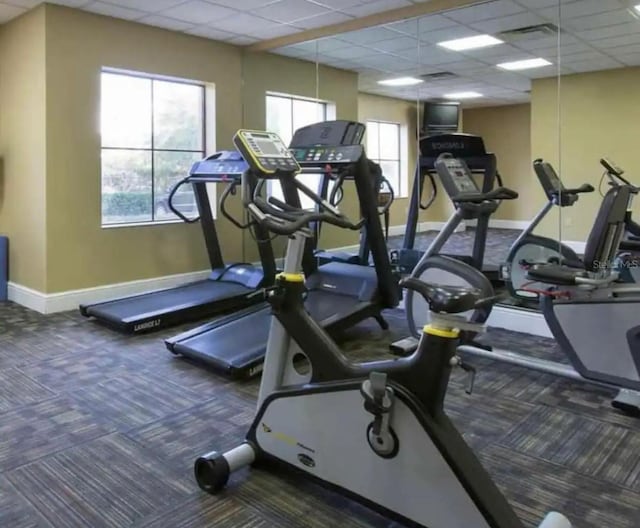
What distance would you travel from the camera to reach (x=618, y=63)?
449 cm

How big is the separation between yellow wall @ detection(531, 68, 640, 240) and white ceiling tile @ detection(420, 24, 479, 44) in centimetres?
107

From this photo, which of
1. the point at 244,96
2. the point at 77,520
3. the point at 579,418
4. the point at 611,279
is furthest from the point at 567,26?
the point at 77,520

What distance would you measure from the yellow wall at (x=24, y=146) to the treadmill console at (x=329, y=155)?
8.13 feet

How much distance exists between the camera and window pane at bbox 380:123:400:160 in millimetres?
6016

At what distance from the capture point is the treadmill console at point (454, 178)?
3754 mm

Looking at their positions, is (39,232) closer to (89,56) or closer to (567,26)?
(89,56)

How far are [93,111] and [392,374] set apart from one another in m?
4.63

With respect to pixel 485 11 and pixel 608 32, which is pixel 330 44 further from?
pixel 608 32

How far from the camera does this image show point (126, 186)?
5.99 metres

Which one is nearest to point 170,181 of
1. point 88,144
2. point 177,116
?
point 177,116

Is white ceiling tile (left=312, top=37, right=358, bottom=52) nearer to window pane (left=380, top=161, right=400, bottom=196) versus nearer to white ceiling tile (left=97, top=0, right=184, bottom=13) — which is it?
window pane (left=380, top=161, right=400, bottom=196)

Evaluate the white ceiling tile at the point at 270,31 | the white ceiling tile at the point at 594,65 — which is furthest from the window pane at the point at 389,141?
the white ceiling tile at the point at 594,65

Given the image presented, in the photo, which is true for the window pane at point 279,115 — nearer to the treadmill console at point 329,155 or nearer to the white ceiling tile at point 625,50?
the treadmill console at point 329,155

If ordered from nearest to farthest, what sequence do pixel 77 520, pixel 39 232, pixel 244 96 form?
pixel 77 520 → pixel 39 232 → pixel 244 96
